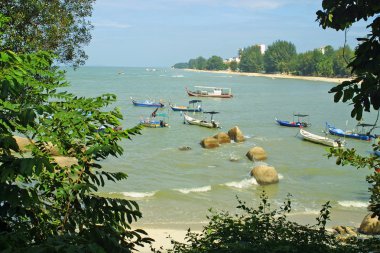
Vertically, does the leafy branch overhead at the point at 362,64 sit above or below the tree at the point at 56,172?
above

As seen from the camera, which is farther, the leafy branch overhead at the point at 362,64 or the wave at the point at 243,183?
the wave at the point at 243,183

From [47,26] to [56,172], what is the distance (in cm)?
744

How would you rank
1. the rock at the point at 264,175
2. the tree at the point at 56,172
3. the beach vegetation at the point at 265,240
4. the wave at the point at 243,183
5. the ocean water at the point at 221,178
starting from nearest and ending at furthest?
the tree at the point at 56,172 → the beach vegetation at the point at 265,240 → the ocean water at the point at 221,178 → the wave at the point at 243,183 → the rock at the point at 264,175

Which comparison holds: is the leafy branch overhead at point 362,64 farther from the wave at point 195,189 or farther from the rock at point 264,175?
the rock at point 264,175

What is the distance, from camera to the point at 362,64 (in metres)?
3.82

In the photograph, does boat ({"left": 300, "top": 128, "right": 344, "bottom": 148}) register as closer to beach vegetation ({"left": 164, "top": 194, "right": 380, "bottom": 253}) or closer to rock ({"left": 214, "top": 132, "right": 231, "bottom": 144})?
rock ({"left": 214, "top": 132, "right": 231, "bottom": 144})

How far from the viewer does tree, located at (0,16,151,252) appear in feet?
10.6

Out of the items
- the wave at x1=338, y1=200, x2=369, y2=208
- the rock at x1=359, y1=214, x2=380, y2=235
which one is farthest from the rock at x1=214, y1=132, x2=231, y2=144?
the rock at x1=359, y1=214, x2=380, y2=235

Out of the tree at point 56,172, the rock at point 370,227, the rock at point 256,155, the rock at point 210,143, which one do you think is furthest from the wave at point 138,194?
the tree at point 56,172

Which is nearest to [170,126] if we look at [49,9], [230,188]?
[230,188]

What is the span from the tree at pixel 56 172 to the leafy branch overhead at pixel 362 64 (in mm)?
2124

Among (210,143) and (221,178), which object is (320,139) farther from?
(221,178)

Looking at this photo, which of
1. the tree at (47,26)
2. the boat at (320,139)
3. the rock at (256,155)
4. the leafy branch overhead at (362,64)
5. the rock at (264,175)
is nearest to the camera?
the leafy branch overhead at (362,64)

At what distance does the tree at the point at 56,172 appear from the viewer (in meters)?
3.24
